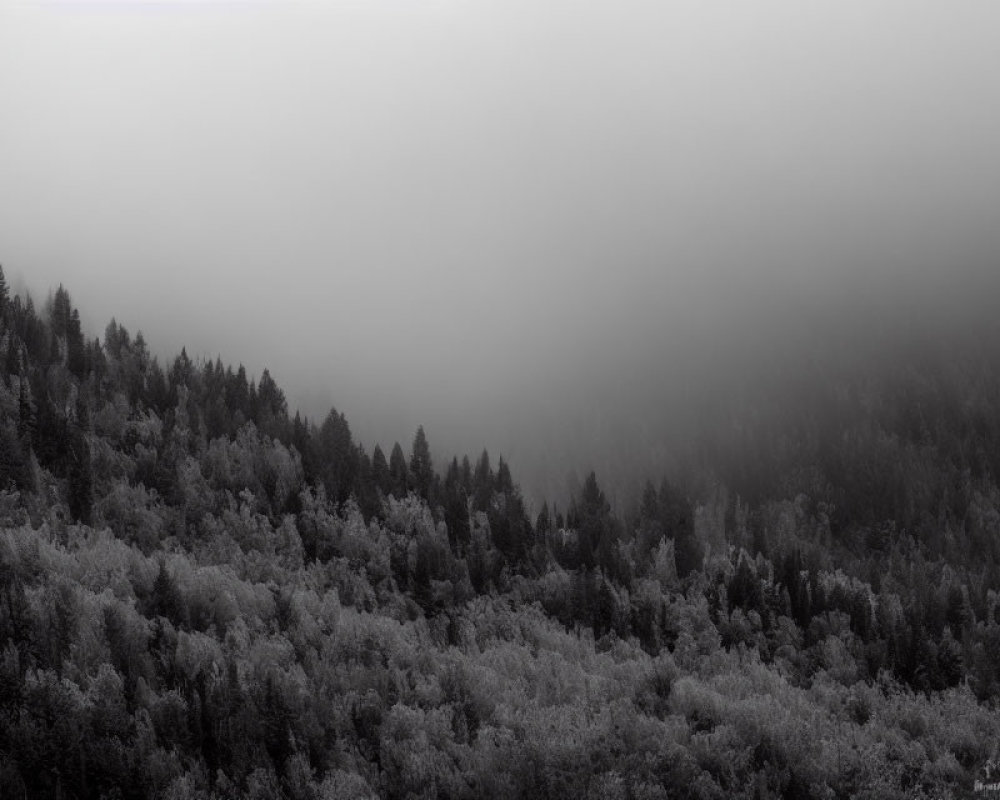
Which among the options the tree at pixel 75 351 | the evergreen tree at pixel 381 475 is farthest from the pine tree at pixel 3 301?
the evergreen tree at pixel 381 475

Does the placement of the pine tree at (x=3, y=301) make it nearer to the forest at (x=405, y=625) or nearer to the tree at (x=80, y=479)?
the forest at (x=405, y=625)

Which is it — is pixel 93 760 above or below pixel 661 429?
below

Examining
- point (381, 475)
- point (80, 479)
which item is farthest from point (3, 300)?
point (381, 475)

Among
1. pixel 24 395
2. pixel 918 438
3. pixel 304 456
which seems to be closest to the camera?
pixel 24 395

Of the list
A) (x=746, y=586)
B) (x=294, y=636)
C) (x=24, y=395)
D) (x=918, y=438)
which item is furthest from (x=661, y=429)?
(x=294, y=636)

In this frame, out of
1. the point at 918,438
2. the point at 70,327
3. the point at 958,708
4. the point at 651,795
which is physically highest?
the point at 70,327

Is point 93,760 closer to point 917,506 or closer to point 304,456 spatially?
point 304,456

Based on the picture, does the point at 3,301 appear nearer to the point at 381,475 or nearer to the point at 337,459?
the point at 337,459

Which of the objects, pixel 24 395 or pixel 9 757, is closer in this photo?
pixel 9 757

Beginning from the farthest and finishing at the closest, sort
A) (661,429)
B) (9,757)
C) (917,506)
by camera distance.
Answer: (661,429) < (917,506) < (9,757)
